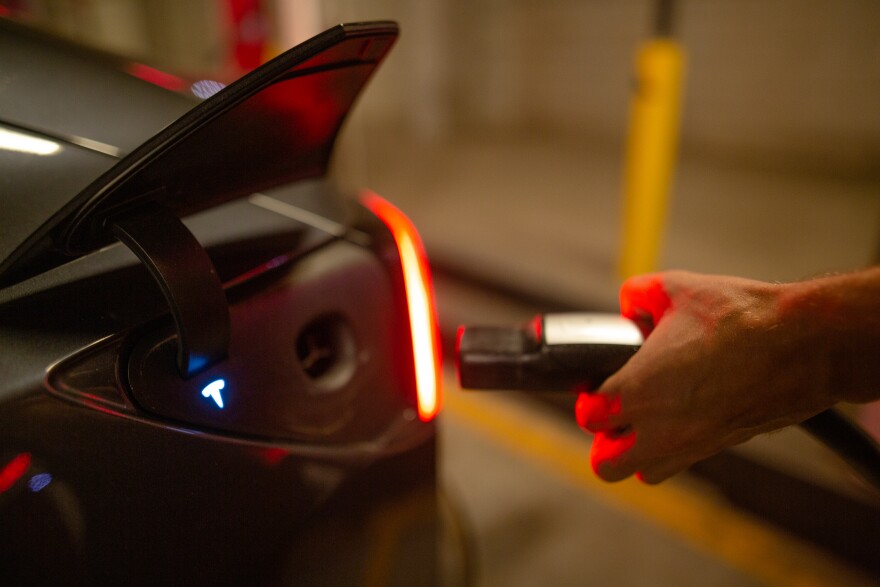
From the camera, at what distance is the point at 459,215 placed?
4.01 metres

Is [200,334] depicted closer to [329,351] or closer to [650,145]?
[329,351]

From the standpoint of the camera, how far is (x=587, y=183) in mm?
4707

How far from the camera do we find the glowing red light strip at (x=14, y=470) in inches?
19.4

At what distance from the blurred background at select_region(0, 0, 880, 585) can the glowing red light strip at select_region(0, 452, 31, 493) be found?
52 cm

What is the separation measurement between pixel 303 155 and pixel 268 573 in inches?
20.6

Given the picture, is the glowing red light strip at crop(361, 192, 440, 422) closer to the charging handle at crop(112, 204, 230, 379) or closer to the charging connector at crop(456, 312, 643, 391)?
the charging connector at crop(456, 312, 643, 391)

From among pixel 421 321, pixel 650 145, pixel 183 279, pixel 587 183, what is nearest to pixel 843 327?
pixel 421 321

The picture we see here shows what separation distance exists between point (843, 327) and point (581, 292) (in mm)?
2175

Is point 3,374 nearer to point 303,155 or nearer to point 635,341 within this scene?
point 303,155

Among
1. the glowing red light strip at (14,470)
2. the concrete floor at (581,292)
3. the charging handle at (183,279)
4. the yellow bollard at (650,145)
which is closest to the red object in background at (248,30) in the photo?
the concrete floor at (581,292)

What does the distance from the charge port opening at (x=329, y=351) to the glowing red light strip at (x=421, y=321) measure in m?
0.10

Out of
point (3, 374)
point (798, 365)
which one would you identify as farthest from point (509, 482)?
point (3, 374)

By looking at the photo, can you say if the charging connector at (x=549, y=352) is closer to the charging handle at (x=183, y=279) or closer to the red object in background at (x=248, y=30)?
the charging handle at (x=183, y=279)

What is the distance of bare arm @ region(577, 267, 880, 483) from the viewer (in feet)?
1.78
